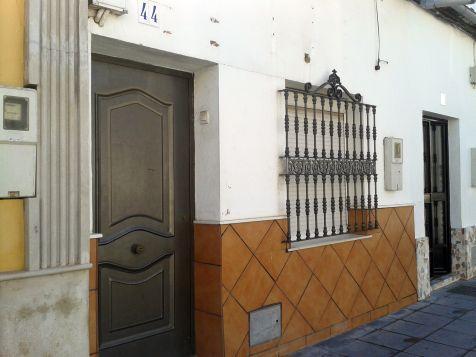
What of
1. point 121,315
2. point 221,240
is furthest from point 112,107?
point 121,315

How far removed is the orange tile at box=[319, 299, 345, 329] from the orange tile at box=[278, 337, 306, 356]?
291mm

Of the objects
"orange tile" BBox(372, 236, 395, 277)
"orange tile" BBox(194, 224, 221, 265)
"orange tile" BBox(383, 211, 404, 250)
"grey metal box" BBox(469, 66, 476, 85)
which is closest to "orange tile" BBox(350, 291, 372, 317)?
"orange tile" BBox(372, 236, 395, 277)

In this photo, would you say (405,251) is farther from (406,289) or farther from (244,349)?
(244,349)

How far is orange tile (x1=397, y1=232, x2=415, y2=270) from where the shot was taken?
5508mm

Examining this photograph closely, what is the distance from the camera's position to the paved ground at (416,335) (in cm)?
418

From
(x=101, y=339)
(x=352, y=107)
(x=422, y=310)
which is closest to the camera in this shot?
(x=101, y=339)

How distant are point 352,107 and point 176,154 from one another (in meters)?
2.16

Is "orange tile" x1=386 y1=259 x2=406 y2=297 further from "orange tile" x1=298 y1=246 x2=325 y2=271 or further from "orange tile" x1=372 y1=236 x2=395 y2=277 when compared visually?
"orange tile" x1=298 y1=246 x2=325 y2=271

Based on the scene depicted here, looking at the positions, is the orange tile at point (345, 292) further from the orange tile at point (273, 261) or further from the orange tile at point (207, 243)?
the orange tile at point (207, 243)

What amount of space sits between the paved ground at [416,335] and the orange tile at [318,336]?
5 cm

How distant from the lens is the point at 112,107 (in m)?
3.32

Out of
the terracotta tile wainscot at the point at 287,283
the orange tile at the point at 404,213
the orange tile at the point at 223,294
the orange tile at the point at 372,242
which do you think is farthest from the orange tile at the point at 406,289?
the orange tile at the point at 223,294

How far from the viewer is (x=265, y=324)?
3.86 metres

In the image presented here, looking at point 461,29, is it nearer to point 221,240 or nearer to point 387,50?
point 387,50
